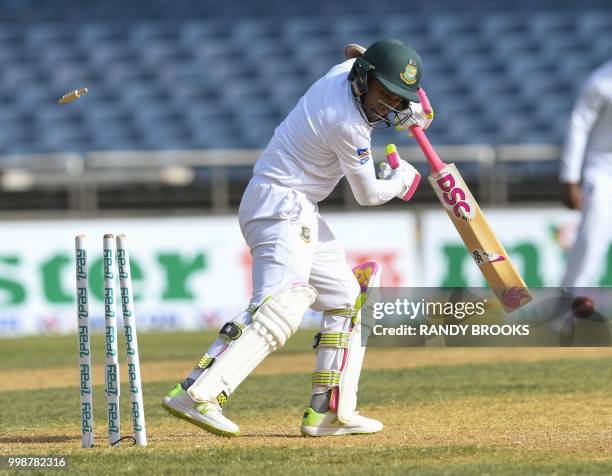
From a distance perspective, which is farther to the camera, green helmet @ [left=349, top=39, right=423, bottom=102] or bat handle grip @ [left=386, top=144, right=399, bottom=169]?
bat handle grip @ [left=386, top=144, right=399, bottom=169]

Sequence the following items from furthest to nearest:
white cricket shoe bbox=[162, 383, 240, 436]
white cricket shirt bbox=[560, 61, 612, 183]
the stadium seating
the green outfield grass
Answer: the stadium seating → white cricket shirt bbox=[560, 61, 612, 183] → white cricket shoe bbox=[162, 383, 240, 436] → the green outfield grass

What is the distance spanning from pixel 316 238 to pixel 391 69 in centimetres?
89

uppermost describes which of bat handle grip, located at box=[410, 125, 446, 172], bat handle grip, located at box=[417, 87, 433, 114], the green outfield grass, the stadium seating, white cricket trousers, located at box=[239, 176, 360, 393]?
the stadium seating

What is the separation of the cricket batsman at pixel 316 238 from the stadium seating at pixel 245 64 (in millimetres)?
12335

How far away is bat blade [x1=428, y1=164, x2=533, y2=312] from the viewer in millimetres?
6656

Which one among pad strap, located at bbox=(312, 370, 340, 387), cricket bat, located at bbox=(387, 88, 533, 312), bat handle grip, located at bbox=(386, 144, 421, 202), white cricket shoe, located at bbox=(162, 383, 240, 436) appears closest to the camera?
white cricket shoe, located at bbox=(162, 383, 240, 436)

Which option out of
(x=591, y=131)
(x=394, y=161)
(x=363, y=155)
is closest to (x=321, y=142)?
(x=363, y=155)

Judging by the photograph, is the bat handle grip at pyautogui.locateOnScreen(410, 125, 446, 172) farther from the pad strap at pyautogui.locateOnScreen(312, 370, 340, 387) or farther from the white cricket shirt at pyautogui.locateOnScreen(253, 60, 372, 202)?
the pad strap at pyautogui.locateOnScreen(312, 370, 340, 387)

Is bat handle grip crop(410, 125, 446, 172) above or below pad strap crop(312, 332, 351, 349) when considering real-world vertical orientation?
above

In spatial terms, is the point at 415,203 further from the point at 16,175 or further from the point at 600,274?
the point at 16,175

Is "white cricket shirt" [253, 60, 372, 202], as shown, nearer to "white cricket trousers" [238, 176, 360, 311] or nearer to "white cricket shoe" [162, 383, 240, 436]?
"white cricket trousers" [238, 176, 360, 311]

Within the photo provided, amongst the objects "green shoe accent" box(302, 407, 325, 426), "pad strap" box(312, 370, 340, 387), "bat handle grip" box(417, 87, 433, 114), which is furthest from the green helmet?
"green shoe accent" box(302, 407, 325, 426)

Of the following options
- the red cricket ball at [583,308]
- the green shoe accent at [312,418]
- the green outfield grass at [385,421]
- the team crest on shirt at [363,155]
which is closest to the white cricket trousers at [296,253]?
the green shoe accent at [312,418]

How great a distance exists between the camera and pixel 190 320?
14.8 m
